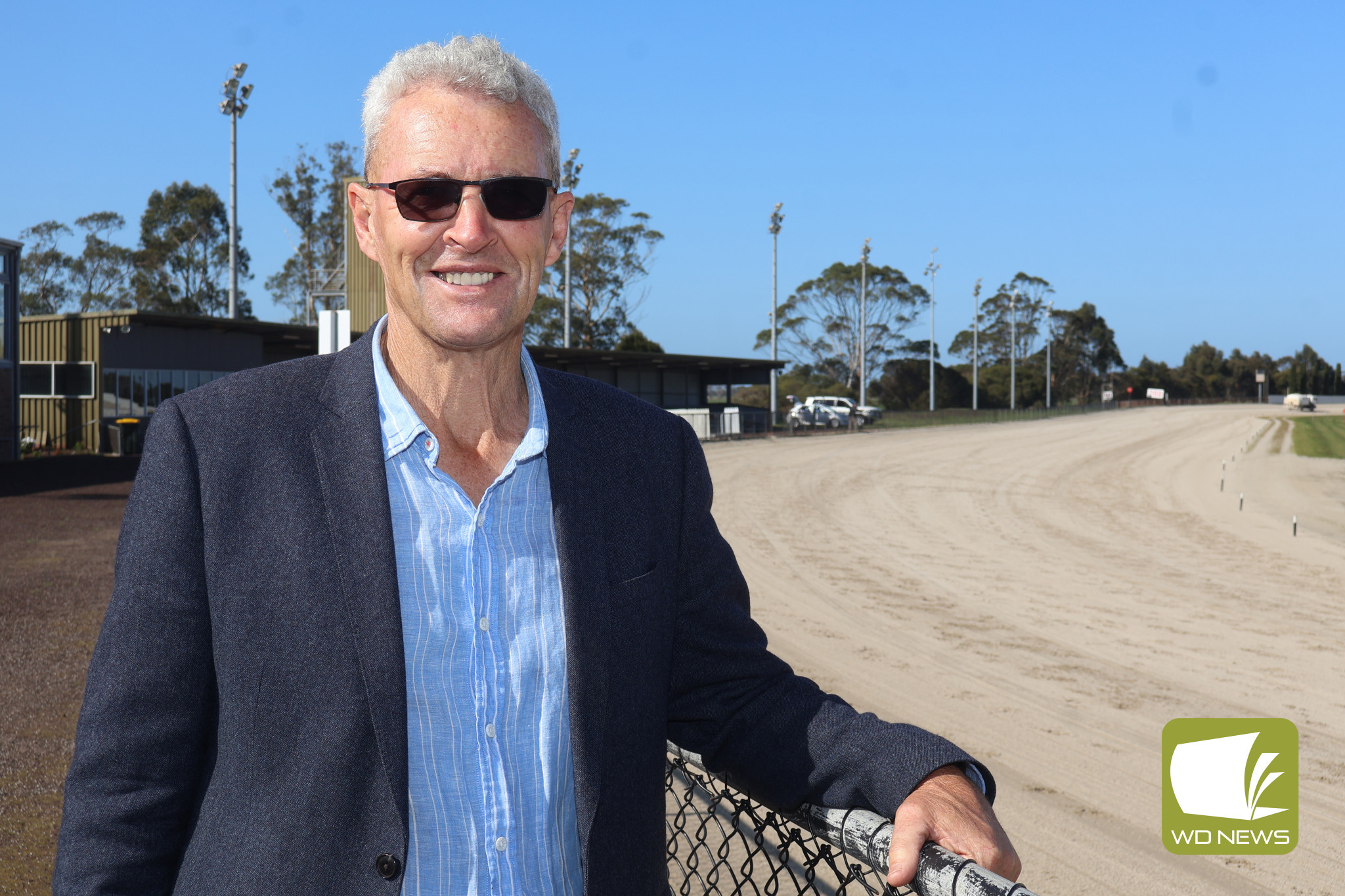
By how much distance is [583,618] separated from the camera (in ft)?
5.39

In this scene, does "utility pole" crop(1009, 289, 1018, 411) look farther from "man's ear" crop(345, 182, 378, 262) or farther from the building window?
"man's ear" crop(345, 182, 378, 262)

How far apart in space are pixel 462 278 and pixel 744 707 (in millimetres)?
923

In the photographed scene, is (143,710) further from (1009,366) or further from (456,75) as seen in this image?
(1009,366)

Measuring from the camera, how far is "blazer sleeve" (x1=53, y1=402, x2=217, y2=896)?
4.69 feet

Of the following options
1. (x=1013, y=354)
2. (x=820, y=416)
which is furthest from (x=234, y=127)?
(x=1013, y=354)

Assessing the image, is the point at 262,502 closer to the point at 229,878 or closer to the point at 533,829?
the point at 229,878

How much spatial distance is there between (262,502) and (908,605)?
10912 mm

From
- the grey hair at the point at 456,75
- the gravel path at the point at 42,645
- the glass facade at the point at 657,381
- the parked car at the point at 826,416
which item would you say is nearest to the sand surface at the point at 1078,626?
the grey hair at the point at 456,75

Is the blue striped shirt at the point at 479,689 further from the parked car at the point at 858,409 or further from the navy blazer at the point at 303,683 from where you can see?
the parked car at the point at 858,409

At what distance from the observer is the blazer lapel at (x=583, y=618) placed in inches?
63.5

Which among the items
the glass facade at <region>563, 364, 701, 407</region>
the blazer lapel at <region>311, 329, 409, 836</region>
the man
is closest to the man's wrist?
the man

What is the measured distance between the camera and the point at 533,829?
5.26 feet

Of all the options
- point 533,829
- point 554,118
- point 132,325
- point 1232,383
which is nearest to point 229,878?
point 533,829

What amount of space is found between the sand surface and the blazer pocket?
430 cm
